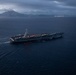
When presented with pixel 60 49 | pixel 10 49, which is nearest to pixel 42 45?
pixel 60 49

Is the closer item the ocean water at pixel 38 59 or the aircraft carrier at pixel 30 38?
the ocean water at pixel 38 59

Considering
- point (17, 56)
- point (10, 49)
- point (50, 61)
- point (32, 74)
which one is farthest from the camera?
point (10, 49)

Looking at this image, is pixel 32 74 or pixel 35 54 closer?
pixel 32 74

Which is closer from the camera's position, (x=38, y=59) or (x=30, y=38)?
(x=38, y=59)

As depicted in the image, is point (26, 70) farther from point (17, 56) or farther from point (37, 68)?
point (17, 56)

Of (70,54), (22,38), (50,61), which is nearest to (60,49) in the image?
(70,54)

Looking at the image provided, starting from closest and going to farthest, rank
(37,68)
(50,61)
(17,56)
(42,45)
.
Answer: (37,68)
(50,61)
(17,56)
(42,45)

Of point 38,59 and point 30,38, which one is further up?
point 30,38

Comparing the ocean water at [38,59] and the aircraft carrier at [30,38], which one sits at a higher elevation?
the aircraft carrier at [30,38]

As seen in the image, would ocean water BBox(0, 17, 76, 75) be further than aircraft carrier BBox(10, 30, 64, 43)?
No

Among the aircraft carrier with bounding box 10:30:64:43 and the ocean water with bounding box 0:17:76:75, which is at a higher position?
the aircraft carrier with bounding box 10:30:64:43
